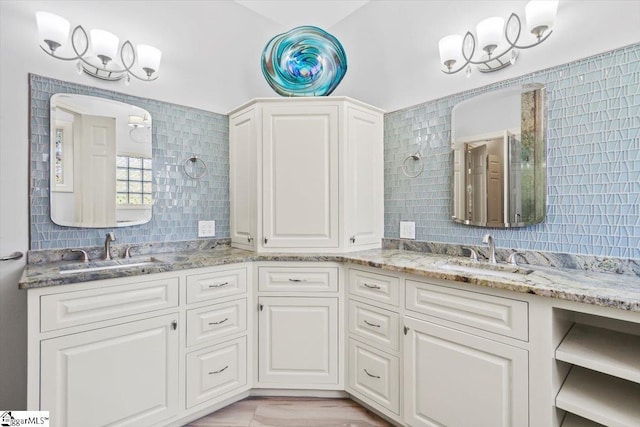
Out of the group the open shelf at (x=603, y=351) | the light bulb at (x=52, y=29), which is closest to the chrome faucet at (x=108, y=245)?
the light bulb at (x=52, y=29)

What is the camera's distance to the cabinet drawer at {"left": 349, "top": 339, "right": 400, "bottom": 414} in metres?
1.73

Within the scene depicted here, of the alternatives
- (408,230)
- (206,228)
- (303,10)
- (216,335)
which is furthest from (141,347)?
(303,10)

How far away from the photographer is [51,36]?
5.57 ft

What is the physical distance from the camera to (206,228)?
2.39 metres

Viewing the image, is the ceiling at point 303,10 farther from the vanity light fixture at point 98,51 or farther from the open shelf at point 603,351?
the open shelf at point 603,351

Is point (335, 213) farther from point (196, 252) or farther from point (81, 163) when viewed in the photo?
point (81, 163)

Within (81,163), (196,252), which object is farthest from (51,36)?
(196,252)

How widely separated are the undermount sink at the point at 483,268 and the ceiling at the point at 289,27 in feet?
3.51

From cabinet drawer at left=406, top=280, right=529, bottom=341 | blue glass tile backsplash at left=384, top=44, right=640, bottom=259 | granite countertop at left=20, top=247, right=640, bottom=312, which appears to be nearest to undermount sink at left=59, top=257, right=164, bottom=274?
granite countertop at left=20, top=247, right=640, bottom=312

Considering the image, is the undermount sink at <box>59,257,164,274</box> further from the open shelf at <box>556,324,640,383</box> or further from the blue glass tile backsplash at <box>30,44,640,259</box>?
the open shelf at <box>556,324,640,383</box>

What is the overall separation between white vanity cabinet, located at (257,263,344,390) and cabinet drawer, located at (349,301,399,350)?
10 centimetres

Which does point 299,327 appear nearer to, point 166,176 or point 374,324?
point 374,324

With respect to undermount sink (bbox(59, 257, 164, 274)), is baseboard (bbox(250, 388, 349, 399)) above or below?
below

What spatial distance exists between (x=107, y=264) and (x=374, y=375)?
1686mm
